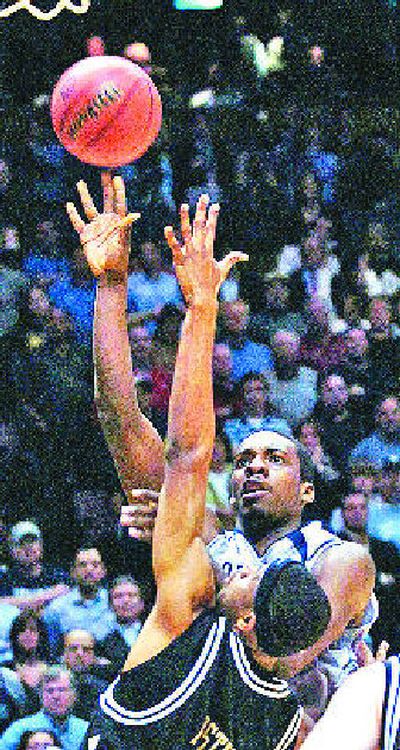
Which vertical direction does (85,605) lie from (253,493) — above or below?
above

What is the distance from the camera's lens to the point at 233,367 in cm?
895

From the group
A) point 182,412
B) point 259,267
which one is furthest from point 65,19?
point 182,412

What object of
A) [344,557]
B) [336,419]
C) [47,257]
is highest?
[47,257]

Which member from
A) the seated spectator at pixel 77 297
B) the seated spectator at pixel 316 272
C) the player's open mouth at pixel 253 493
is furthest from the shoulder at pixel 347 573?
the seated spectator at pixel 316 272

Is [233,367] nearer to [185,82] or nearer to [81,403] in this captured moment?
[81,403]

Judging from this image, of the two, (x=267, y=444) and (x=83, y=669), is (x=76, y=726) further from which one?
(x=267, y=444)

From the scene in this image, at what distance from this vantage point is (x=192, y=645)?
12.4 feet

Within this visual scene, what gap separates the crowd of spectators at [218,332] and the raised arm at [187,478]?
8.89ft

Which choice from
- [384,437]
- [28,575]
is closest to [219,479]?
[28,575]

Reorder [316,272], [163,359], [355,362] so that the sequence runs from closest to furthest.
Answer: [163,359] < [355,362] < [316,272]

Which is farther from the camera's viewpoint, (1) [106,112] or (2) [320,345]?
(2) [320,345]

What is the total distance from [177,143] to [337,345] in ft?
6.79

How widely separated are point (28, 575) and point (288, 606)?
4.56m

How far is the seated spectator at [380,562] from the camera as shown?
7.82 meters
